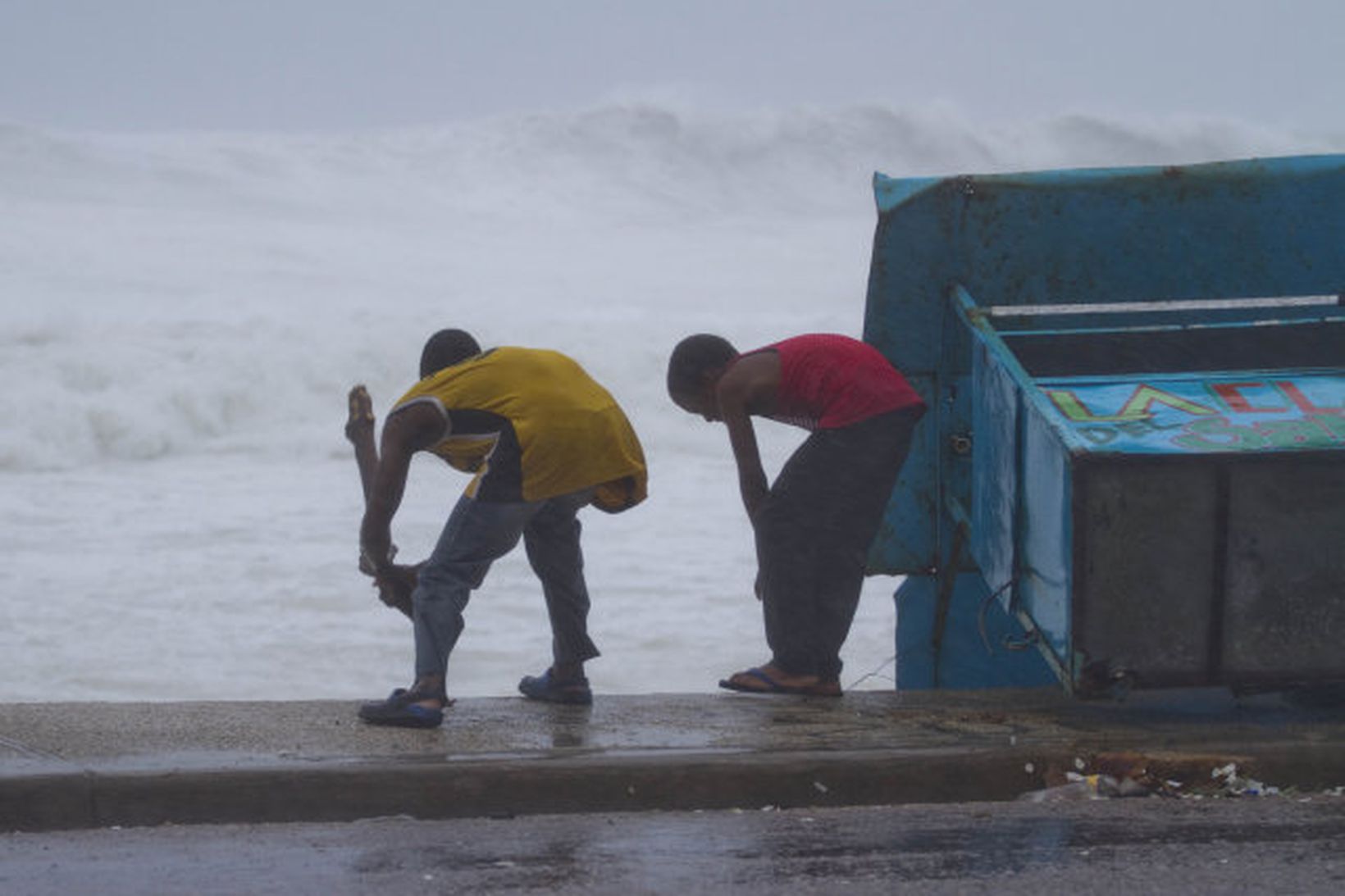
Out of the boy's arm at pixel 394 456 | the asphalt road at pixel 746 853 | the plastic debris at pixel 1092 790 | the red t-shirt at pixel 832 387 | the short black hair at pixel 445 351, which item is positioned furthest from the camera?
the red t-shirt at pixel 832 387

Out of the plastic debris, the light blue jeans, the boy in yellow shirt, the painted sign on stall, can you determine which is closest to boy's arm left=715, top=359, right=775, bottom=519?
the boy in yellow shirt

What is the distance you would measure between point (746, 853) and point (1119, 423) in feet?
5.37

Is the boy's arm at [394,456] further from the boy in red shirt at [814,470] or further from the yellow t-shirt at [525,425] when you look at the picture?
the boy in red shirt at [814,470]

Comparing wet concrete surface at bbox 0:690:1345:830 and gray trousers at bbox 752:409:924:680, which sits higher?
gray trousers at bbox 752:409:924:680

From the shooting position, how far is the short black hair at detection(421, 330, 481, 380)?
5.05 m

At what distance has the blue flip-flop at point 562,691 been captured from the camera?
5254 mm

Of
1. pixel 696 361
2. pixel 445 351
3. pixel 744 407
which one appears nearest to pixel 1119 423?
pixel 744 407

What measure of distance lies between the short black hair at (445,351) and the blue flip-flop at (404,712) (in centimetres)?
84

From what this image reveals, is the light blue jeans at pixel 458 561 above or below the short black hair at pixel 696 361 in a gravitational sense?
below

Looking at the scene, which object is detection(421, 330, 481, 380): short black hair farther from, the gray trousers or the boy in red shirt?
the gray trousers

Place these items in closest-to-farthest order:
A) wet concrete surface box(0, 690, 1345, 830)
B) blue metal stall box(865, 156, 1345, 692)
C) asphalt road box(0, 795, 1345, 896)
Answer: asphalt road box(0, 795, 1345, 896)
wet concrete surface box(0, 690, 1345, 830)
blue metal stall box(865, 156, 1345, 692)

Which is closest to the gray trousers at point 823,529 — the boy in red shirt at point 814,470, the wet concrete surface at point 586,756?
the boy in red shirt at point 814,470

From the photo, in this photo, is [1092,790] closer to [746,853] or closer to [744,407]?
[746,853]

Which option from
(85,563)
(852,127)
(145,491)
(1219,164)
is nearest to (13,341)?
(145,491)
